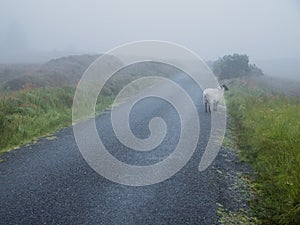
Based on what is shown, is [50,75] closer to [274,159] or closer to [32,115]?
[32,115]

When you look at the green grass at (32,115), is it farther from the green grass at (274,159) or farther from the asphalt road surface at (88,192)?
the green grass at (274,159)

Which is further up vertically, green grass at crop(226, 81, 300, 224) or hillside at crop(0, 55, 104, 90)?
green grass at crop(226, 81, 300, 224)

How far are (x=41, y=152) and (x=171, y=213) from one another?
4597 mm

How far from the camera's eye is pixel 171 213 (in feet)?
19.5

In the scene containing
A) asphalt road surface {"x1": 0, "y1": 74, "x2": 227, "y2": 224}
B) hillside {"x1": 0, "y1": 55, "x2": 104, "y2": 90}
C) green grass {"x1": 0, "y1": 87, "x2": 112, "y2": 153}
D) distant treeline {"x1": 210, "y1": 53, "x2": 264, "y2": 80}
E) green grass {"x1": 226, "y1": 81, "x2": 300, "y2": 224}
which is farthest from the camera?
distant treeline {"x1": 210, "y1": 53, "x2": 264, "y2": 80}

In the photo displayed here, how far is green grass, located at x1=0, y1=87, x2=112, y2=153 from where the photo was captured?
34.7ft

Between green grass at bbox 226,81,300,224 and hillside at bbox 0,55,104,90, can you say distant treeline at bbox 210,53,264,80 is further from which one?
green grass at bbox 226,81,300,224

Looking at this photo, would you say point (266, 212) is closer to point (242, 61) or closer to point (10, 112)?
point (10, 112)

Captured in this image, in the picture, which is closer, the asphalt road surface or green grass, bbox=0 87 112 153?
the asphalt road surface

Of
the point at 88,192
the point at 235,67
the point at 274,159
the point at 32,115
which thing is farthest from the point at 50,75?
the point at 235,67

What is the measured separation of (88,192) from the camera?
6.67 meters

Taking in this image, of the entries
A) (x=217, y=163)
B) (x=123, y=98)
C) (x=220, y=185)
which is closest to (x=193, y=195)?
(x=220, y=185)

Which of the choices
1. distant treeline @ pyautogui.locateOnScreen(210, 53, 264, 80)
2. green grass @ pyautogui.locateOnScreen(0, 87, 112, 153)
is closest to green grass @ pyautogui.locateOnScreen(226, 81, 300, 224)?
green grass @ pyautogui.locateOnScreen(0, 87, 112, 153)

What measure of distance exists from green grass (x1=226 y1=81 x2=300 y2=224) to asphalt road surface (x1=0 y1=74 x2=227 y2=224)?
0.99m
